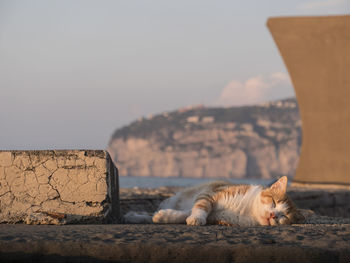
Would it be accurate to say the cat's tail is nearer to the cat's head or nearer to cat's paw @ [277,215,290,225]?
the cat's head

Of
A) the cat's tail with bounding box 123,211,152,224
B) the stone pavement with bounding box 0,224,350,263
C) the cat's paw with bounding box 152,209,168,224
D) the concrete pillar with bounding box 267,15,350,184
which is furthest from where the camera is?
the concrete pillar with bounding box 267,15,350,184

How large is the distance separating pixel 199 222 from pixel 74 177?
1.01 meters


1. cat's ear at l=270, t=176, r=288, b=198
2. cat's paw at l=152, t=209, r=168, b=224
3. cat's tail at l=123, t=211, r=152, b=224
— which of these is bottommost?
cat's tail at l=123, t=211, r=152, b=224

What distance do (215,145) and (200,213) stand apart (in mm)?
76372

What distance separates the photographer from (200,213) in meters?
3.59

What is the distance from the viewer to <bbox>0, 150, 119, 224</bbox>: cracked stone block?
12.1ft

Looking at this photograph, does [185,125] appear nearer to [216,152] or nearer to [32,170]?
[216,152]

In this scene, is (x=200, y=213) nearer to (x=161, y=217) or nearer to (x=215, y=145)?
(x=161, y=217)

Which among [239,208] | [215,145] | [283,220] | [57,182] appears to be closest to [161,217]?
[239,208]

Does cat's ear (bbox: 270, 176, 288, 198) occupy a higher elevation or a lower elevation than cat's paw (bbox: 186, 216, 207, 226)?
higher

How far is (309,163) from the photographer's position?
12.9 metres

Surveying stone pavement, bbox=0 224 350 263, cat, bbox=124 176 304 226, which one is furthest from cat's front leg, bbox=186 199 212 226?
stone pavement, bbox=0 224 350 263

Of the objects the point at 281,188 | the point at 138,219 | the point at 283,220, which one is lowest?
the point at 138,219

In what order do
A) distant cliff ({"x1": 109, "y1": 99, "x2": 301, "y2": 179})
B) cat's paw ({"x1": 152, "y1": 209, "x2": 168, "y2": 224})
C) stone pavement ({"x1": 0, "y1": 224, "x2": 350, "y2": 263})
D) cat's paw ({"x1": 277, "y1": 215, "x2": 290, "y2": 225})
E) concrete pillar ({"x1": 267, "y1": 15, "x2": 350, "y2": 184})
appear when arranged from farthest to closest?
distant cliff ({"x1": 109, "y1": 99, "x2": 301, "y2": 179})
concrete pillar ({"x1": 267, "y1": 15, "x2": 350, "y2": 184})
cat's paw ({"x1": 152, "y1": 209, "x2": 168, "y2": 224})
cat's paw ({"x1": 277, "y1": 215, "x2": 290, "y2": 225})
stone pavement ({"x1": 0, "y1": 224, "x2": 350, "y2": 263})
